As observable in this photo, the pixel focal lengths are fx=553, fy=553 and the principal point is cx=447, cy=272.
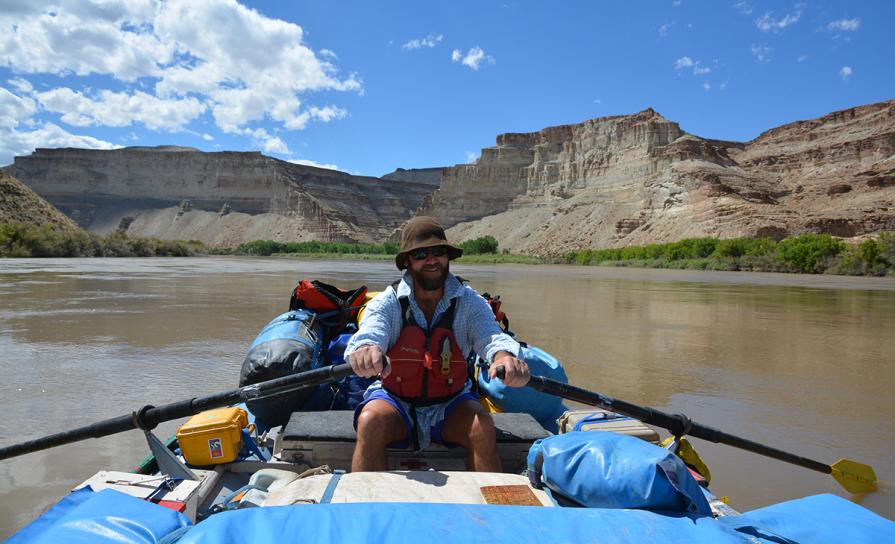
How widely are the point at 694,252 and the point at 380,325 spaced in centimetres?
4864

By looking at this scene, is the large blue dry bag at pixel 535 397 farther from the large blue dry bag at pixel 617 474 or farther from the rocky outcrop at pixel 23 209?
the rocky outcrop at pixel 23 209

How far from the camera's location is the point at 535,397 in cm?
437

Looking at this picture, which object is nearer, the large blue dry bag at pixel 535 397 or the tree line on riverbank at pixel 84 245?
the large blue dry bag at pixel 535 397

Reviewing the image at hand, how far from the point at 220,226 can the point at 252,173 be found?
12.5 meters

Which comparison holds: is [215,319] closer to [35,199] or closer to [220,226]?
[35,199]

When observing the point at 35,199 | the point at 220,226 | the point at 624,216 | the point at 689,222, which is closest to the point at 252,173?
the point at 220,226

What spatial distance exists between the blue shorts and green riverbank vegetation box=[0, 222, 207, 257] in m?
51.5

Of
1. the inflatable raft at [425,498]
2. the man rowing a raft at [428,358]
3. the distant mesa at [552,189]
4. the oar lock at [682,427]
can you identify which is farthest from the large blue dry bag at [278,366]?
the distant mesa at [552,189]

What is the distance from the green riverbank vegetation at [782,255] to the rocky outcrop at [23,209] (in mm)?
54240

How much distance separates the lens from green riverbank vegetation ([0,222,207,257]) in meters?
42.8

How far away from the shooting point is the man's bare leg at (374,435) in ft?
9.30

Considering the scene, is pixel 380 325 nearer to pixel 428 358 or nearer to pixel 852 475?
pixel 428 358

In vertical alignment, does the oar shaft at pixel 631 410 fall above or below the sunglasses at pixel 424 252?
below

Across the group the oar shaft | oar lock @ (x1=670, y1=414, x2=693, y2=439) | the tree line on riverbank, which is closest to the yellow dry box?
the oar shaft
